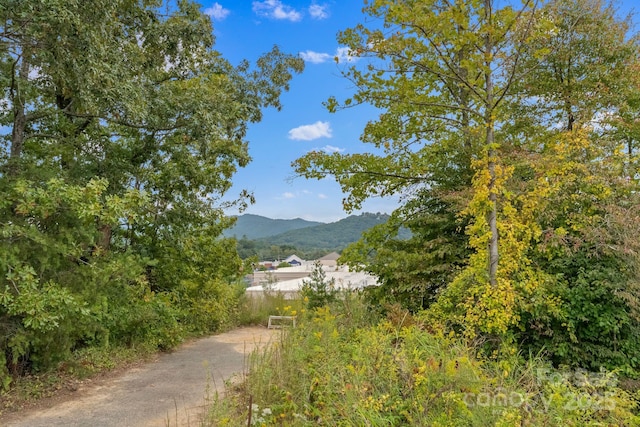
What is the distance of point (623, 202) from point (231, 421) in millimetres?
4974

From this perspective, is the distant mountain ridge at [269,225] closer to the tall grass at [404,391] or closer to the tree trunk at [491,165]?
the tree trunk at [491,165]

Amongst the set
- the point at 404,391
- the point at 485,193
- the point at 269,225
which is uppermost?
the point at 269,225

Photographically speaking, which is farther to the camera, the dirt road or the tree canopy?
the tree canopy

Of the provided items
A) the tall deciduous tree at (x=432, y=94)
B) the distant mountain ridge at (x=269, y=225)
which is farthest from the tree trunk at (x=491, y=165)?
the distant mountain ridge at (x=269, y=225)

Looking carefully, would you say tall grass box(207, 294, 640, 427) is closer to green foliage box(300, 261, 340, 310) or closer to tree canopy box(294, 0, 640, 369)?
tree canopy box(294, 0, 640, 369)

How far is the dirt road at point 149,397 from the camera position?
12.3 ft

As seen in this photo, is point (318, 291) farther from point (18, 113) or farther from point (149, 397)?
point (18, 113)

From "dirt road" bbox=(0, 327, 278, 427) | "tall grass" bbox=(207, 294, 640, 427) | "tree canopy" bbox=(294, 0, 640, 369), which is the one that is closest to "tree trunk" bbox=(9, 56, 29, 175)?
"dirt road" bbox=(0, 327, 278, 427)

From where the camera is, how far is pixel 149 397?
442cm

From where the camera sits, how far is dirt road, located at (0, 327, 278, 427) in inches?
147

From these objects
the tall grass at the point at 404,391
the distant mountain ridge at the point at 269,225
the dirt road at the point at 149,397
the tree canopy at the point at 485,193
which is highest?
the distant mountain ridge at the point at 269,225

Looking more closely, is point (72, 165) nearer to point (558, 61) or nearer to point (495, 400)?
point (495, 400)

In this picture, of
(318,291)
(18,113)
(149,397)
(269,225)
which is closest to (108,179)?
(18,113)

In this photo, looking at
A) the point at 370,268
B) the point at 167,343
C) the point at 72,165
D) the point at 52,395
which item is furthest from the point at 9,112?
the point at 370,268
